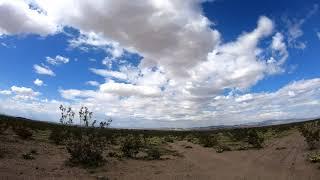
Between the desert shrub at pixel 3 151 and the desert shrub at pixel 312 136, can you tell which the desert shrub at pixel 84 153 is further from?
the desert shrub at pixel 312 136

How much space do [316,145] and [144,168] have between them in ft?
41.2

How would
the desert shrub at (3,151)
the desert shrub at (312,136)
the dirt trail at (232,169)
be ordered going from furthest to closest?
1. the desert shrub at (312,136)
2. the desert shrub at (3,151)
3. the dirt trail at (232,169)

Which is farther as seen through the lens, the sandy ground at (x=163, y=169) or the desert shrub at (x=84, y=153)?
the desert shrub at (x=84, y=153)

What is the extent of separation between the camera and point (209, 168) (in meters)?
18.9

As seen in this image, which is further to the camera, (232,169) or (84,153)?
(84,153)

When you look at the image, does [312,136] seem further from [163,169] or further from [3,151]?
[3,151]

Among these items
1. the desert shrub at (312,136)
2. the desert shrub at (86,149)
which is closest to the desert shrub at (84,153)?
the desert shrub at (86,149)

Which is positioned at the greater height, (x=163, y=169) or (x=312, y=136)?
(x=312, y=136)

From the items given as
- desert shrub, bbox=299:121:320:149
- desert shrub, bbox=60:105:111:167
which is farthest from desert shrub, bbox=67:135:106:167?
desert shrub, bbox=299:121:320:149

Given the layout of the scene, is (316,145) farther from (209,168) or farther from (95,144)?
(95,144)

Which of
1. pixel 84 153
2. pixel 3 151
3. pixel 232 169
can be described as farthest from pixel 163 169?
pixel 3 151

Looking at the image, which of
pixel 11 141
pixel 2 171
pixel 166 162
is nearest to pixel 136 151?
pixel 166 162

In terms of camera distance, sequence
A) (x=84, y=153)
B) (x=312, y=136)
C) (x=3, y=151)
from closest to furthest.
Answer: (x=84, y=153)
(x=3, y=151)
(x=312, y=136)

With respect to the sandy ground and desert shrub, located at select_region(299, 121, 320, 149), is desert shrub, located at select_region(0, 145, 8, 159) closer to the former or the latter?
the sandy ground
